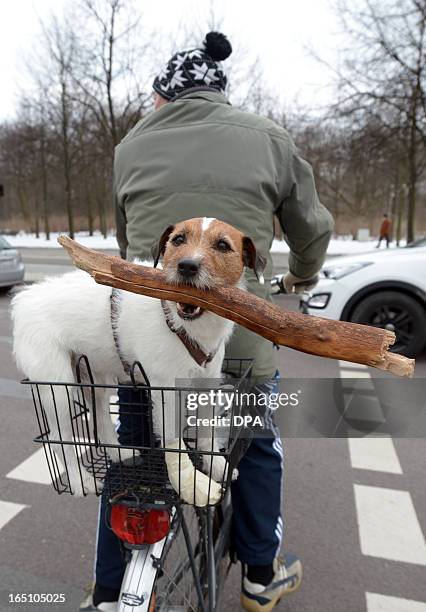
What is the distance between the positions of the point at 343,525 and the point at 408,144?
1561 centimetres

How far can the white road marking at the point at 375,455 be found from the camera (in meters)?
3.45

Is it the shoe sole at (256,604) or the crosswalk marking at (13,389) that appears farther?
the crosswalk marking at (13,389)

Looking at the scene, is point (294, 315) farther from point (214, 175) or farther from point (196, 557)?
point (196, 557)

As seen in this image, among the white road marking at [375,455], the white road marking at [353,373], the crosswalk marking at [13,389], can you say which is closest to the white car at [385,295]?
the white road marking at [353,373]

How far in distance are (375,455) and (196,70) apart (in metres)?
3.07

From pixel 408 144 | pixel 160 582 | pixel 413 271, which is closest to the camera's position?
pixel 160 582

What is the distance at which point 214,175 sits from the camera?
1.67 m

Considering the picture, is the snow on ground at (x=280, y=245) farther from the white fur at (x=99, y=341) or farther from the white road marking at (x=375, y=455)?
the white fur at (x=99, y=341)

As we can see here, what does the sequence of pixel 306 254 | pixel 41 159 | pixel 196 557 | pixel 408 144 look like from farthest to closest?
1. pixel 41 159
2. pixel 408 144
3. pixel 306 254
4. pixel 196 557

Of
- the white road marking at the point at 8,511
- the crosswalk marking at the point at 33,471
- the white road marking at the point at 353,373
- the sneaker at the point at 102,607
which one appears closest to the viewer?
the sneaker at the point at 102,607

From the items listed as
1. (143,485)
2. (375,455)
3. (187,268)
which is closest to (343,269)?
(375,455)

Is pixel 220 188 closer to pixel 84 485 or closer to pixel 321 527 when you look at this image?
pixel 84 485

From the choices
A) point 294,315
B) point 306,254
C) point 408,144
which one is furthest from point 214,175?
point 408,144

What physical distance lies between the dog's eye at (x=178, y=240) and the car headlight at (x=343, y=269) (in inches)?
207
